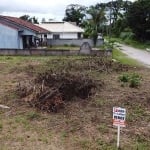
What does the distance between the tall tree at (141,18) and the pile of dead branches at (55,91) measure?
40.8 m

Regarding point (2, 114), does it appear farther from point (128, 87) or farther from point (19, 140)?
point (128, 87)

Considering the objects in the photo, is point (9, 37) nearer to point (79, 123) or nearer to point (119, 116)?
point (79, 123)

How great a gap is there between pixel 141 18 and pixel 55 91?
4455 cm

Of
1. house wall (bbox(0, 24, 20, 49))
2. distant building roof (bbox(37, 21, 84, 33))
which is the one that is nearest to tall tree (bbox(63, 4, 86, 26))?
distant building roof (bbox(37, 21, 84, 33))

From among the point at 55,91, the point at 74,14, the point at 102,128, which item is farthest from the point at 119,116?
the point at 74,14

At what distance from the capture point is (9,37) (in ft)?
122

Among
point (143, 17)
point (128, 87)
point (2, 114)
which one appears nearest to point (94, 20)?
point (143, 17)

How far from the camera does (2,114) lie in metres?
10.9

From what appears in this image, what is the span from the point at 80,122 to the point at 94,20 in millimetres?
46455

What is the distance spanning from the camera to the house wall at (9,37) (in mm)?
37031

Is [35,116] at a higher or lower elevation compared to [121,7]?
lower

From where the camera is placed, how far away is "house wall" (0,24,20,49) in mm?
37031

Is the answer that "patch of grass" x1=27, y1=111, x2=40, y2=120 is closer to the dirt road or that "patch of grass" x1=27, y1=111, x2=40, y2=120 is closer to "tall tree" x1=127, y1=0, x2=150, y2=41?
the dirt road

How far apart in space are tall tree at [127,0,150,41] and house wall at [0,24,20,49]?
22.3 meters
